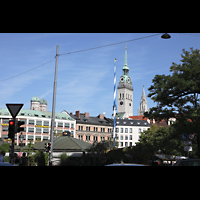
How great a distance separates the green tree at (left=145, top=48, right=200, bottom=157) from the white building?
9928 centimetres

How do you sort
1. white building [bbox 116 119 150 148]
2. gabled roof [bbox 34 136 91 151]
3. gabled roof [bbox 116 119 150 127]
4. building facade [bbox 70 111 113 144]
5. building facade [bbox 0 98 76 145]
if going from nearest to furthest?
gabled roof [bbox 34 136 91 151]
building facade [bbox 0 98 76 145]
building facade [bbox 70 111 113 144]
white building [bbox 116 119 150 148]
gabled roof [bbox 116 119 150 127]

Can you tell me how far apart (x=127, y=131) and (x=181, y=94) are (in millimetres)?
102018

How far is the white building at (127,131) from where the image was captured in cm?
13150

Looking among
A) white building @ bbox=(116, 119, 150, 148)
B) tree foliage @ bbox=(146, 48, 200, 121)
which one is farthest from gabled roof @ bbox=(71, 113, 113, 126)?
tree foliage @ bbox=(146, 48, 200, 121)

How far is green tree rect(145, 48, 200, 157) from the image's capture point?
31062 millimetres

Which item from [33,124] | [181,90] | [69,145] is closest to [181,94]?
[181,90]

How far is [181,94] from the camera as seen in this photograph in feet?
105

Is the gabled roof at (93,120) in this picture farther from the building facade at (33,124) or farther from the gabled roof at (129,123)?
the gabled roof at (129,123)

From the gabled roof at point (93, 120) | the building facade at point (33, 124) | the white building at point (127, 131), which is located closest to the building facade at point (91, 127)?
the gabled roof at point (93, 120)

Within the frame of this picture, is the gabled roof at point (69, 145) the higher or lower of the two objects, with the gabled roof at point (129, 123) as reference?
lower

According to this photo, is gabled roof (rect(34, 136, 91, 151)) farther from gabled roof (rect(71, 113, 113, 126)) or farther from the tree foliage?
gabled roof (rect(71, 113, 113, 126))

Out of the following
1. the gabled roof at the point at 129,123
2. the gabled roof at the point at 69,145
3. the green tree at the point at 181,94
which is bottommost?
the gabled roof at the point at 69,145

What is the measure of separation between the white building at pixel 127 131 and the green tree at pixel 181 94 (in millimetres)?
99283
